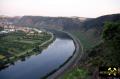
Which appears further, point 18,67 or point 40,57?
point 40,57

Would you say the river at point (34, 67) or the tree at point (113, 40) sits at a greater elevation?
the tree at point (113, 40)

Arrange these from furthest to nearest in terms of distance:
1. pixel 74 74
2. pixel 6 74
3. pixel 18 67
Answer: pixel 18 67
pixel 6 74
pixel 74 74

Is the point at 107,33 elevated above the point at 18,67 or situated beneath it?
elevated above

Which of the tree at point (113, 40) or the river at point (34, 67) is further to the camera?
the river at point (34, 67)

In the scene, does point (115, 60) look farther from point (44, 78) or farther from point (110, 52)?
point (44, 78)

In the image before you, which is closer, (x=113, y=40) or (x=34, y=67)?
(x=113, y=40)

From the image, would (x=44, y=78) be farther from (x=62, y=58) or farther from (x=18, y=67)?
(x=62, y=58)

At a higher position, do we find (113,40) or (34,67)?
(113,40)

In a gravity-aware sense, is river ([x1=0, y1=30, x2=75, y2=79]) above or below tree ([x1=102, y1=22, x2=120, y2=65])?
below

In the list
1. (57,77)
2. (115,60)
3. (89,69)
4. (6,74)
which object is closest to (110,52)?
(115,60)

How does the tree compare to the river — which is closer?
the tree

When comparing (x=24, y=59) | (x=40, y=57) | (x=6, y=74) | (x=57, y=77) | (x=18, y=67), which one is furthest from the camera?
(x=40, y=57)
